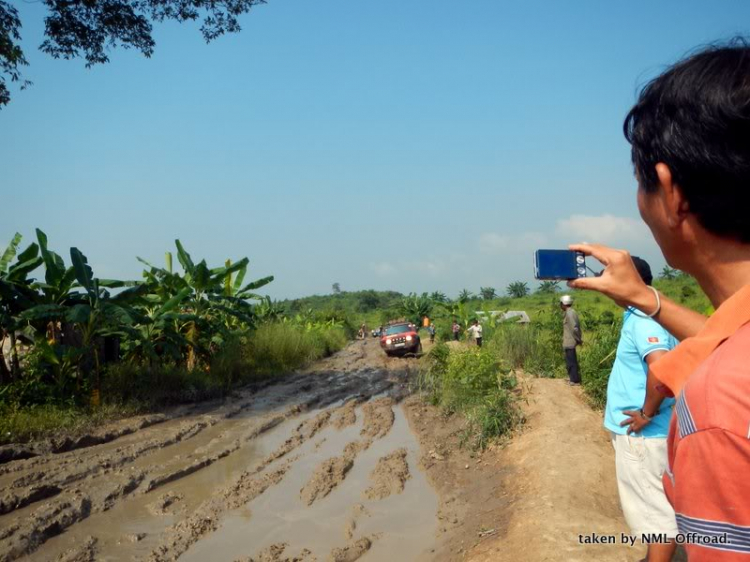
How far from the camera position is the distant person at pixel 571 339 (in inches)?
425

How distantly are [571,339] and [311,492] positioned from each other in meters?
6.00

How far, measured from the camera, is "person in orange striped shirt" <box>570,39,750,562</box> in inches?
39.5

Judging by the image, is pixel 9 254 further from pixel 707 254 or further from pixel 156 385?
pixel 707 254

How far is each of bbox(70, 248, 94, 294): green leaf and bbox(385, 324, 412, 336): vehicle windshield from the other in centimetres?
1588

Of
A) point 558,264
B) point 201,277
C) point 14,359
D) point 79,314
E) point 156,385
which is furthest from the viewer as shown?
point 201,277

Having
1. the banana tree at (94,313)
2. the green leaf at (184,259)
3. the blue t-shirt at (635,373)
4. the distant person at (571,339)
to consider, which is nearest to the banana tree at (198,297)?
the green leaf at (184,259)

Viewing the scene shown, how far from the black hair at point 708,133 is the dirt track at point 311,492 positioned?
12.6 feet

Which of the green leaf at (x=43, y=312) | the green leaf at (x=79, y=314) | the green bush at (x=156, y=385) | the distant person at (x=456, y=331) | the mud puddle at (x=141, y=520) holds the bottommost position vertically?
the distant person at (x=456, y=331)

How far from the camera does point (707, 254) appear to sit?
51.8 inches

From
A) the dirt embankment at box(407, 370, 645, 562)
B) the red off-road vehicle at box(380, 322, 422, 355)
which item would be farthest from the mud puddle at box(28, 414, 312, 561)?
the red off-road vehicle at box(380, 322, 422, 355)

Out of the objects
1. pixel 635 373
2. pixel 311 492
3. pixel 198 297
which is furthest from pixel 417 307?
pixel 635 373

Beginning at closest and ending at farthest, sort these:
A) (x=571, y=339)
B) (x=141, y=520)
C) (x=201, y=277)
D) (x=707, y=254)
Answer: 1. (x=707, y=254)
2. (x=141, y=520)
3. (x=571, y=339)
4. (x=201, y=277)

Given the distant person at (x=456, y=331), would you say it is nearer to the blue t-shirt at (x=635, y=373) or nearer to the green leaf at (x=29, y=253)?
the green leaf at (x=29, y=253)

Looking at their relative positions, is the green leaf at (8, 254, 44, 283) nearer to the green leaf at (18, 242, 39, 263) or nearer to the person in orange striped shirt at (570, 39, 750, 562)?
the green leaf at (18, 242, 39, 263)
